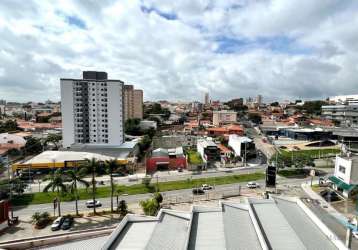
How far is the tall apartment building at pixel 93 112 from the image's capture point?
72.7 m

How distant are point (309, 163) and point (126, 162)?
143 ft

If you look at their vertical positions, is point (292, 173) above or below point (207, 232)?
below

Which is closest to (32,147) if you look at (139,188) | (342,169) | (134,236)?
(139,188)

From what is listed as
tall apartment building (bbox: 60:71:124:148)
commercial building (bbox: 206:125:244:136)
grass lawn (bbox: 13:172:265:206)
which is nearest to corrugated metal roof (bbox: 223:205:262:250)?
grass lawn (bbox: 13:172:265:206)

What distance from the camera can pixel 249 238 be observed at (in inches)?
688

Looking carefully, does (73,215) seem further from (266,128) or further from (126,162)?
(266,128)

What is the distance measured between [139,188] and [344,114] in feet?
424

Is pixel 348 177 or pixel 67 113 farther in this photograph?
pixel 67 113

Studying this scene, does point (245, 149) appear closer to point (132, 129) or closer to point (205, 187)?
point (205, 187)

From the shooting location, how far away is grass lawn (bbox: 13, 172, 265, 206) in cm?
3862

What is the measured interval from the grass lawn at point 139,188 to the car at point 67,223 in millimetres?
6952

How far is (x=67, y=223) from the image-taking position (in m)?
29.1

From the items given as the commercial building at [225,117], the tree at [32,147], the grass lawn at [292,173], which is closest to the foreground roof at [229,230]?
the grass lawn at [292,173]

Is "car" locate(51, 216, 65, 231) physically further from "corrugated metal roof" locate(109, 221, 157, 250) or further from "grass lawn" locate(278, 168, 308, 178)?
"grass lawn" locate(278, 168, 308, 178)
